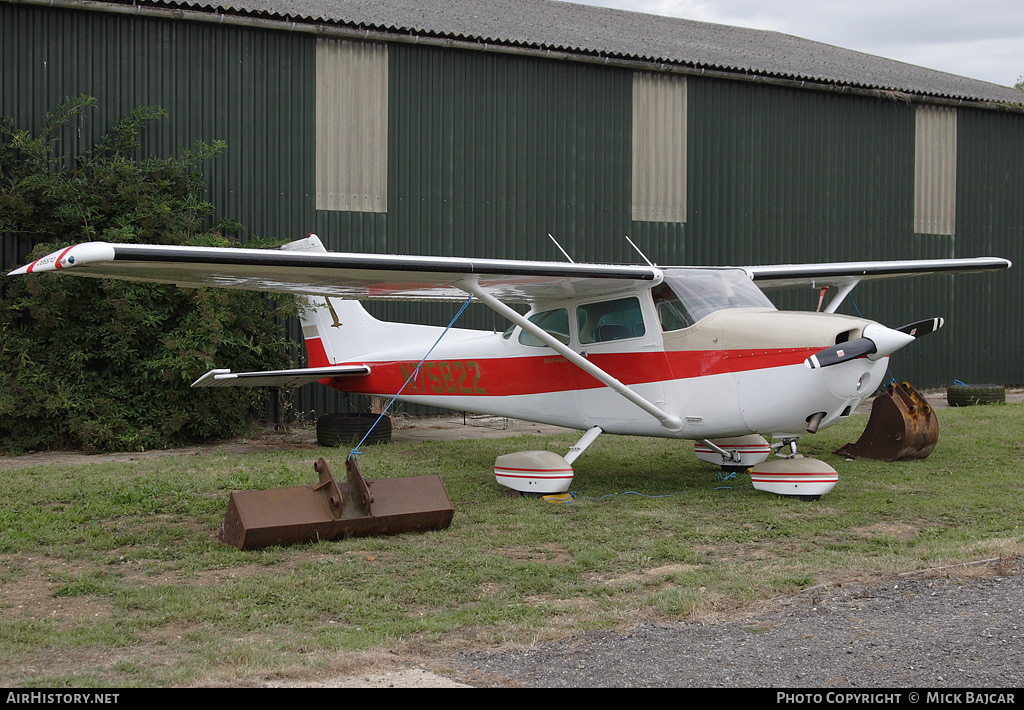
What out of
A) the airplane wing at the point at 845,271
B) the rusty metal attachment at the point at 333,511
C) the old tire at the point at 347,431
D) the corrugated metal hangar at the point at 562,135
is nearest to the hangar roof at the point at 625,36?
the corrugated metal hangar at the point at 562,135

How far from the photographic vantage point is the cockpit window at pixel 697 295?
791 cm

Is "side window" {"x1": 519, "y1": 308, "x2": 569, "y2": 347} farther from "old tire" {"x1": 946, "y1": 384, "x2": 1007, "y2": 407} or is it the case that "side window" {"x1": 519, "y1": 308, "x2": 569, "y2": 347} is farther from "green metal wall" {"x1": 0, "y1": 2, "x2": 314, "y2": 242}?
"old tire" {"x1": 946, "y1": 384, "x2": 1007, "y2": 407}

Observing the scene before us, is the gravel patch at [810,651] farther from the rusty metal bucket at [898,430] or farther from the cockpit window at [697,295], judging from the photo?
the rusty metal bucket at [898,430]

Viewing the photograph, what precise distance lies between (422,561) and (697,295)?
378cm

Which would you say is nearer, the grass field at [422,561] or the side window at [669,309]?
the grass field at [422,561]

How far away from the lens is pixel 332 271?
6.63 m

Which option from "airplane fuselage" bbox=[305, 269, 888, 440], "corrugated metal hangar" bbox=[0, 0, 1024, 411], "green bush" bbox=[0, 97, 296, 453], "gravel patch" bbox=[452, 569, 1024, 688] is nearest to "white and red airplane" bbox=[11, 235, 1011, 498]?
"airplane fuselage" bbox=[305, 269, 888, 440]

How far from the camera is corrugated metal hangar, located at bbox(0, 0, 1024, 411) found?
43.1 ft

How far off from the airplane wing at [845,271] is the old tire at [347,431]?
16.9ft

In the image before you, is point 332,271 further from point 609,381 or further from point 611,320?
point 611,320

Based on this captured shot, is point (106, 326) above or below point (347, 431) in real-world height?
above

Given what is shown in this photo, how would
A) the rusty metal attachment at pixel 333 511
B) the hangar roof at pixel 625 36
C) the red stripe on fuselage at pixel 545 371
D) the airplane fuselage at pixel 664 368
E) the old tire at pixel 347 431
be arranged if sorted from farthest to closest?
the hangar roof at pixel 625 36, the old tire at pixel 347 431, the red stripe on fuselage at pixel 545 371, the airplane fuselage at pixel 664 368, the rusty metal attachment at pixel 333 511

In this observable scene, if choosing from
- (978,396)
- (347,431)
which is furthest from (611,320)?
(978,396)

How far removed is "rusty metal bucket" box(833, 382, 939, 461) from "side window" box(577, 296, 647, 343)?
133 inches
